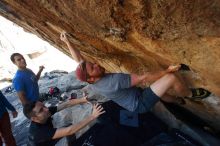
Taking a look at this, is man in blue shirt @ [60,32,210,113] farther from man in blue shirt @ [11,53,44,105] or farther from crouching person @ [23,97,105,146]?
man in blue shirt @ [11,53,44,105]

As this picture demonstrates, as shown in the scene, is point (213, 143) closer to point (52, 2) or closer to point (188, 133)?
point (188, 133)

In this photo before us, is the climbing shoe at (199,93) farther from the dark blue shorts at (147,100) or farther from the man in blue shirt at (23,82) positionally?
the man in blue shirt at (23,82)

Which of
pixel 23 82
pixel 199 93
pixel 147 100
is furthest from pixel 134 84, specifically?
pixel 23 82

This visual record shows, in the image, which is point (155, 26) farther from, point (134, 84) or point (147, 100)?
point (147, 100)

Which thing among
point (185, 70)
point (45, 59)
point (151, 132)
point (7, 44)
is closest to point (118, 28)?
point (185, 70)

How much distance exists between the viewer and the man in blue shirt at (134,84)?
4152mm

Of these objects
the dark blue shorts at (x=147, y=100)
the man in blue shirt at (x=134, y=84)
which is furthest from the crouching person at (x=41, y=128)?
the dark blue shorts at (x=147, y=100)

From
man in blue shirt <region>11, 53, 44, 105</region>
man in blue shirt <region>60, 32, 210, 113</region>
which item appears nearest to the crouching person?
man in blue shirt <region>60, 32, 210, 113</region>

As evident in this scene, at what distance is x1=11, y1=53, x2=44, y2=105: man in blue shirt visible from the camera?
19.6 ft

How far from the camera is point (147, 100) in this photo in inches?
175

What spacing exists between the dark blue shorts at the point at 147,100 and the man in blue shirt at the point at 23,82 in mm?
2355

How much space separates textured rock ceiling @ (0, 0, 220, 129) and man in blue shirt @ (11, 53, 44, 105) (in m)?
1.41

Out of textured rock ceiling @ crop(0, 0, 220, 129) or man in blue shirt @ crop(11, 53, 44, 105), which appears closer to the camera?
textured rock ceiling @ crop(0, 0, 220, 129)

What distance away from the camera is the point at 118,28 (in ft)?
12.0
